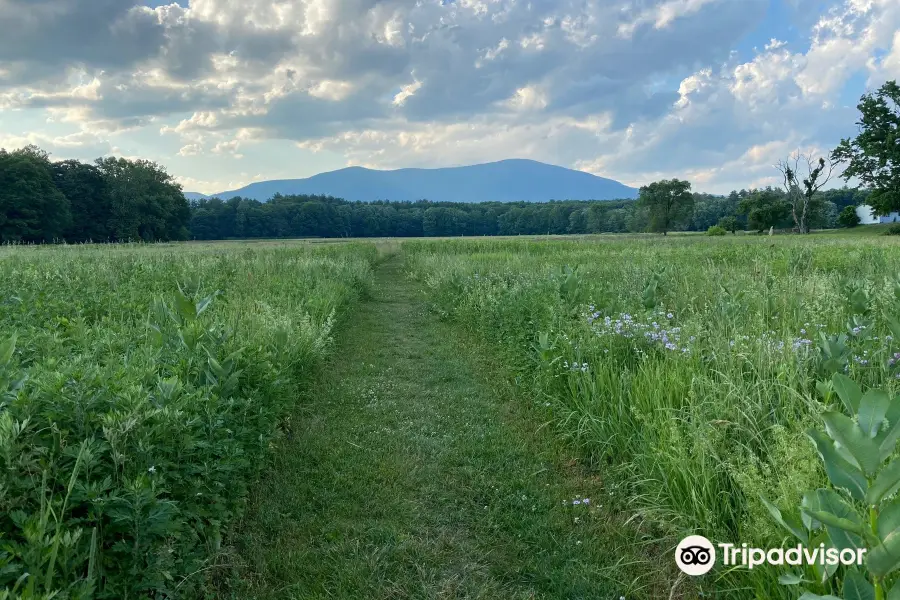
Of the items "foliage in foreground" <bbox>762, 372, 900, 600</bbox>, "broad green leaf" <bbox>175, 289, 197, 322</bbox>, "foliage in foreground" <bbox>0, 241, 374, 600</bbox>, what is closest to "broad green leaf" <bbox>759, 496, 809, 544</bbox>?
"foliage in foreground" <bbox>762, 372, 900, 600</bbox>

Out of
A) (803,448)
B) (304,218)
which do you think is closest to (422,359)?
(803,448)

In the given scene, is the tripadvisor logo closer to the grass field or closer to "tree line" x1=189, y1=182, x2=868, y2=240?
the grass field

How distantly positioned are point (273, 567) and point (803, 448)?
10.2ft

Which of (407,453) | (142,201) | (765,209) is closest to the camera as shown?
(407,453)

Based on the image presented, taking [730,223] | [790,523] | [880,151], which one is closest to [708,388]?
[790,523]

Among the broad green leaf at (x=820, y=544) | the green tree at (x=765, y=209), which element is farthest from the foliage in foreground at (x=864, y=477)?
the green tree at (x=765, y=209)

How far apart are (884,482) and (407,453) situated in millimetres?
3779

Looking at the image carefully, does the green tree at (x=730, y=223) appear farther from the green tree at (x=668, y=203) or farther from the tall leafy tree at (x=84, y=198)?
the tall leafy tree at (x=84, y=198)

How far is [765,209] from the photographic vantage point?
2509 inches

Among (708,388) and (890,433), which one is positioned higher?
(890,433)

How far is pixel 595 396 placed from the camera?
14.6ft

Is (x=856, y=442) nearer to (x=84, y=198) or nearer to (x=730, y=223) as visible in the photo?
(x=84, y=198)

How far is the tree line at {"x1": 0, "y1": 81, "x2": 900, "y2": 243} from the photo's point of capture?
4625 centimetres

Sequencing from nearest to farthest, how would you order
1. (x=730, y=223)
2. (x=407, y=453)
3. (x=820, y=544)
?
(x=820, y=544) → (x=407, y=453) → (x=730, y=223)
